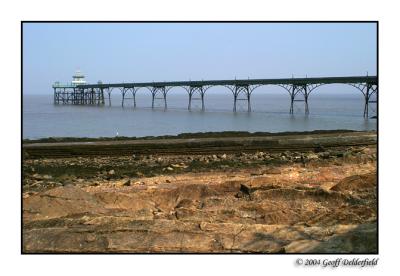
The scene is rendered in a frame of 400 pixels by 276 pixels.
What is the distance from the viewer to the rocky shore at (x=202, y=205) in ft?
24.5

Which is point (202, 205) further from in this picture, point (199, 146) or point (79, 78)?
point (79, 78)

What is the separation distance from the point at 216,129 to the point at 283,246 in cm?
3127

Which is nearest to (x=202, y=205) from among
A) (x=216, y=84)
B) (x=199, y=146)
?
(x=199, y=146)

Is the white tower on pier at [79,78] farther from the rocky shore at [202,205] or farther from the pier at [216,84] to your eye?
the rocky shore at [202,205]

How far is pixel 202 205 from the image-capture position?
10742 mm

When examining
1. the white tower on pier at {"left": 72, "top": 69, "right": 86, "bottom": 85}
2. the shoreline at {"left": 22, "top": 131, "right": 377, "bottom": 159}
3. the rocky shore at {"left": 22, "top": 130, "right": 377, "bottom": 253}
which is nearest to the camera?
the rocky shore at {"left": 22, "top": 130, "right": 377, "bottom": 253}

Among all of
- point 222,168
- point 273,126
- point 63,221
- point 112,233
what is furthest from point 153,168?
point 273,126

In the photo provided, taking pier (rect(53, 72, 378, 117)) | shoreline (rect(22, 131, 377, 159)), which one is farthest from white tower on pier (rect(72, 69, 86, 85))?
shoreline (rect(22, 131, 377, 159))

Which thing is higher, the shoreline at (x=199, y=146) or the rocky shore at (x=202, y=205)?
the shoreline at (x=199, y=146)

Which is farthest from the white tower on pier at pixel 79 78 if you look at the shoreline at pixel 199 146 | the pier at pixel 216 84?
the shoreline at pixel 199 146

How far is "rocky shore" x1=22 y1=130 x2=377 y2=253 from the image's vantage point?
24.5ft

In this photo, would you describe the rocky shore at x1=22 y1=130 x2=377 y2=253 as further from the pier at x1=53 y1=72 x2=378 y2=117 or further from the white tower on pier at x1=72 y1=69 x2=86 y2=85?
the white tower on pier at x1=72 y1=69 x2=86 y2=85

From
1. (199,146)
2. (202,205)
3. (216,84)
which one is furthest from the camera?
(216,84)

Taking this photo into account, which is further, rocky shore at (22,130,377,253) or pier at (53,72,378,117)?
pier at (53,72,378,117)
